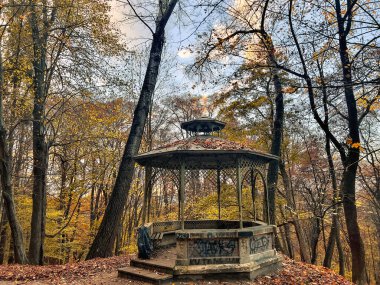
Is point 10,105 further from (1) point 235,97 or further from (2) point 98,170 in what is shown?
(1) point 235,97

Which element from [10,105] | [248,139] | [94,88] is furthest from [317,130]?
[10,105]

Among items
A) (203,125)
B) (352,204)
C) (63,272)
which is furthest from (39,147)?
(352,204)

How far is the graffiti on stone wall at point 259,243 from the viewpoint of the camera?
7.05 meters

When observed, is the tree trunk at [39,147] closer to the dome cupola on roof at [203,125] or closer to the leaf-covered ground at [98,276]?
the leaf-covered ground at [98,276]

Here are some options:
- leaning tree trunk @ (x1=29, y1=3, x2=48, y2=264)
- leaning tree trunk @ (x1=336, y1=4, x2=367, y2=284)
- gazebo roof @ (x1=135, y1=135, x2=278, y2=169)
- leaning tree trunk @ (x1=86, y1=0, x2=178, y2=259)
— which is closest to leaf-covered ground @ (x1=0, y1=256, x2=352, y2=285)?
leaning tree trunk @ (x1=86, y1=0, x2=178, y2=259)

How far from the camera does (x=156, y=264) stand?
6.78 meters

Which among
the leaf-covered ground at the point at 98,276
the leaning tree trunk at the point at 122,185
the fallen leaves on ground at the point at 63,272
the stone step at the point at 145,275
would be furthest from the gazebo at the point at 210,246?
the leaning tree trunk at the point at 122,185

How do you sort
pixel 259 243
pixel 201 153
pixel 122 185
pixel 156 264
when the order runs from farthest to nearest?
pixel 122 185, pixel 259 243, pixel 201 153, pixel 156 264

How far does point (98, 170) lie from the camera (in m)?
16.7

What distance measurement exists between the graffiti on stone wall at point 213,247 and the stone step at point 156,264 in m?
0.57

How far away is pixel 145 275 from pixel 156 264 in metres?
0.43

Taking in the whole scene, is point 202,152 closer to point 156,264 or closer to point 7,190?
point 156,264

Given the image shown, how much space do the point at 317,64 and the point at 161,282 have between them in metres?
11.9

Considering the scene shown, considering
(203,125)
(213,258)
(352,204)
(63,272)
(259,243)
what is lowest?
(63,272)
